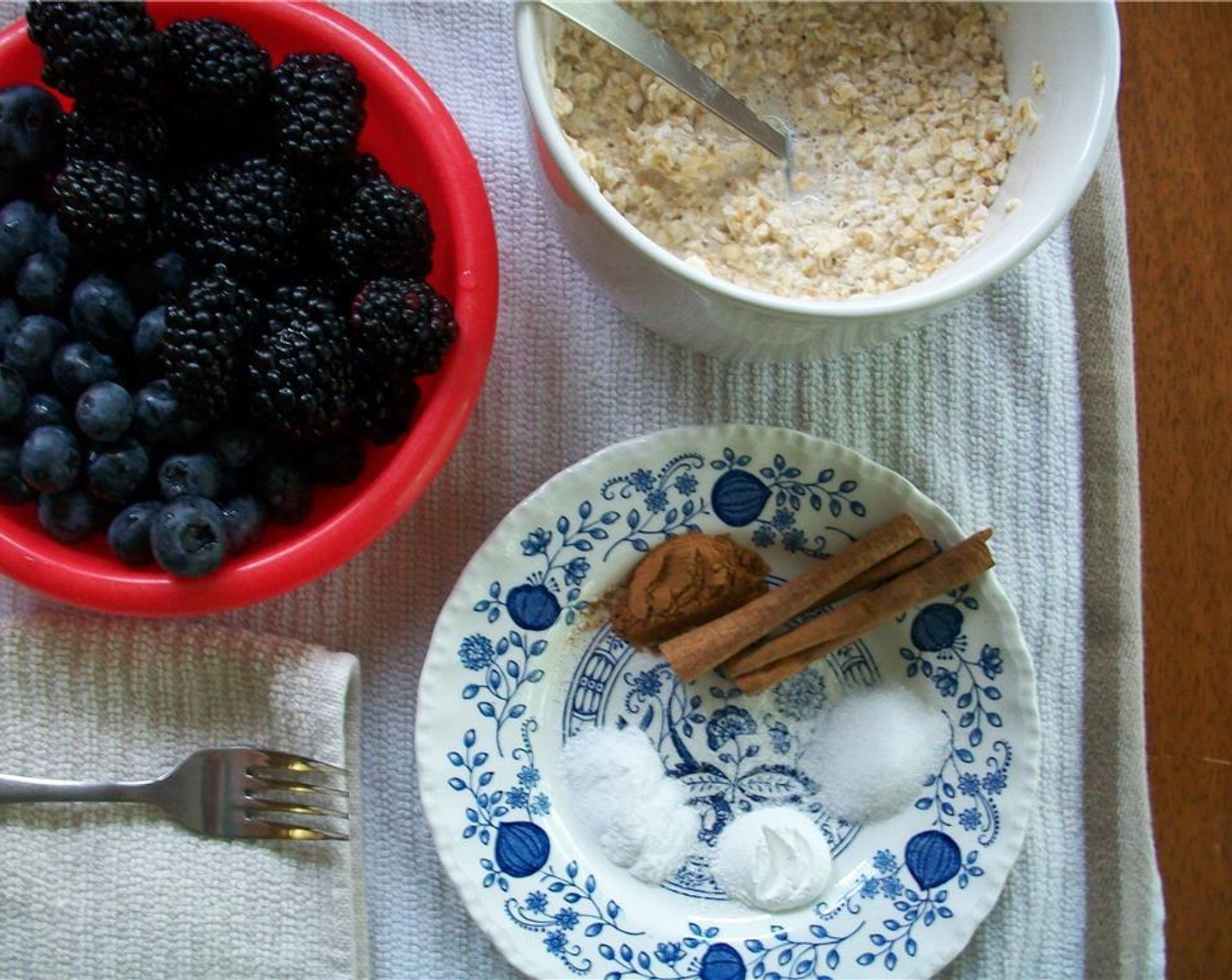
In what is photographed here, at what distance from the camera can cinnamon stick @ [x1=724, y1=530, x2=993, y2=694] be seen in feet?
2.68

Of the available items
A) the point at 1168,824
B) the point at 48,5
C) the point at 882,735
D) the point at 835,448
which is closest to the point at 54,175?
the point at 48,5

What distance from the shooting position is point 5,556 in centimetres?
73

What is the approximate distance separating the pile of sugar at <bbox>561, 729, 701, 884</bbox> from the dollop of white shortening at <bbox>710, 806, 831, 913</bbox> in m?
0.03

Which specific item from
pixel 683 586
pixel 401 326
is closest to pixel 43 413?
pixel 401 326

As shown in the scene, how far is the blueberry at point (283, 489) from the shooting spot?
0.74 meters

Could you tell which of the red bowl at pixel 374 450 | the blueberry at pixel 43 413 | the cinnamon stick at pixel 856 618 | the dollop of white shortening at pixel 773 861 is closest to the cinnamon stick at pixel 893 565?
the cinnamon stick at pixel 856 618

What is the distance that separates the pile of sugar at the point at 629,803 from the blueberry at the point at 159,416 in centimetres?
34

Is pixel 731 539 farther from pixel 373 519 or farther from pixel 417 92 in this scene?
pixel 417 92

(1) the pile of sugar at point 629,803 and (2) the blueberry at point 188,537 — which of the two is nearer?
(2) the blueberry at point 188,537

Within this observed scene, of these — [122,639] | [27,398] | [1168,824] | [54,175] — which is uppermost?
[54,175]

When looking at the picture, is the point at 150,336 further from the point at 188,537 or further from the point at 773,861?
the point at 773,861

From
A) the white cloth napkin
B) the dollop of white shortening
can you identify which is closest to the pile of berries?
the white cloth napkin

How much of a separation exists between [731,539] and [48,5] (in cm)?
54

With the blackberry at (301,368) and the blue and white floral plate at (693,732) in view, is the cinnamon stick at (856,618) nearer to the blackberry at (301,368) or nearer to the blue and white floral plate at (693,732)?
the blue and white floral plate at (693,732)
